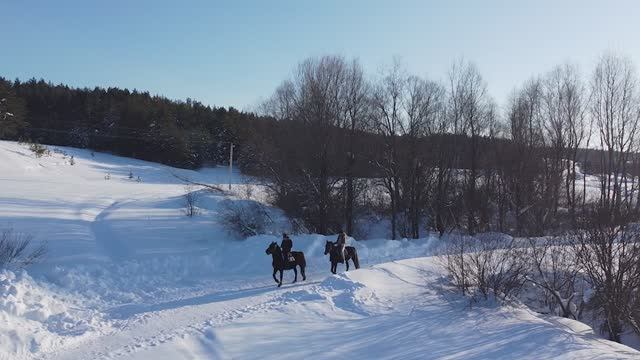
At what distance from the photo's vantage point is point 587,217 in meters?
14.7

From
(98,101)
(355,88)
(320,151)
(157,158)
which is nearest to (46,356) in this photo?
(320,151)

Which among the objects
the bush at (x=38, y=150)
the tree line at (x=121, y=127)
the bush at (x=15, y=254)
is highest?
the tree line at (x=121, y=127)

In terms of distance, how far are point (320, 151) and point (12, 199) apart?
21.3 meters

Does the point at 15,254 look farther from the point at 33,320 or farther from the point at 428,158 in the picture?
the point at 428,158

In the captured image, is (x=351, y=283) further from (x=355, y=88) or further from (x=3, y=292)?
(x=355, y=88)

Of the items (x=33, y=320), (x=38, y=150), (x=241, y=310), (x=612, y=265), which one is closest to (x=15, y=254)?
(x=33, y=320)

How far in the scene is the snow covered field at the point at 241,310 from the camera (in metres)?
10.4

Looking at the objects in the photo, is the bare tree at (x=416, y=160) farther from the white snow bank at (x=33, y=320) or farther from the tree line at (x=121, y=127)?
the tree line at (x=121, y=127)

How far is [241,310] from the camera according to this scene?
1316 centimetres

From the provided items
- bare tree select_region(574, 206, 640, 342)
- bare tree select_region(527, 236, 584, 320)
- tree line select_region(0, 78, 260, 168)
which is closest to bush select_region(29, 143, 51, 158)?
tree line select_region(0, 78, 260, 168)

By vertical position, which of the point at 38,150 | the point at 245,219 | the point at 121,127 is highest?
the point at 121,127

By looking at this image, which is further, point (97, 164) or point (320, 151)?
point (97, 164)

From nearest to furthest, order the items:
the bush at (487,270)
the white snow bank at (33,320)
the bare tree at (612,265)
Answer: the white snow bank at (33,320) < the bare tree at (612,265) < the bush at (487,270)

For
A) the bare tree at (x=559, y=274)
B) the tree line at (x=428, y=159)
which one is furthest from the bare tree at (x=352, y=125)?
the bare tree at (x=559, y=274)
